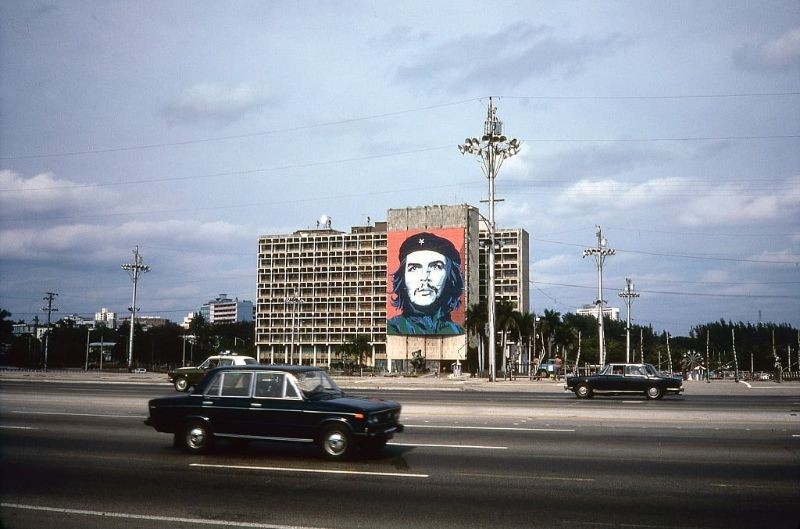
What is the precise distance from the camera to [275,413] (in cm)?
1234

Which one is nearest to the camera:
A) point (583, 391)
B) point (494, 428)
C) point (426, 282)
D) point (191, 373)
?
point (494, 428)

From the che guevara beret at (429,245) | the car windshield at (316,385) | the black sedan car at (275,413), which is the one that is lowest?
the black sedan car at (275,413)

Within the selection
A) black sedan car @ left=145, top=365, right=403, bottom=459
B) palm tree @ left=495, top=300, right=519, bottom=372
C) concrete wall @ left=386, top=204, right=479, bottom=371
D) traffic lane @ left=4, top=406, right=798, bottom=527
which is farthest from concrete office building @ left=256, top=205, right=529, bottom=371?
black sedan car @ left=145, top=365, right=403, bottom=459

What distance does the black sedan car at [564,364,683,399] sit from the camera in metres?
28.5

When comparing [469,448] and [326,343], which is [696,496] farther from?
[326,343]

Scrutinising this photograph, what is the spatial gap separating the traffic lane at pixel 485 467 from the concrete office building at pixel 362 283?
374 feet

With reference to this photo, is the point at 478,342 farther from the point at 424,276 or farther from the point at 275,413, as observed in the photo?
the point at 275,413

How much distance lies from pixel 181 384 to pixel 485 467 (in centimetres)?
2631

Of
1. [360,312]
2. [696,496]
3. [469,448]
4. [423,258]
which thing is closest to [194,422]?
[469,448]

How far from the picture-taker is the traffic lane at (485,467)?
947cm

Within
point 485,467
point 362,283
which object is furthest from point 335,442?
point 362,283

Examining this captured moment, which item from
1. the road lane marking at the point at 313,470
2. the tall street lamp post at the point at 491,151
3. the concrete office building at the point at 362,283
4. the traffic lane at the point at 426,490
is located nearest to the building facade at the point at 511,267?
the concrete office building at the point at 362,283

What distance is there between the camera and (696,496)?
918 cm

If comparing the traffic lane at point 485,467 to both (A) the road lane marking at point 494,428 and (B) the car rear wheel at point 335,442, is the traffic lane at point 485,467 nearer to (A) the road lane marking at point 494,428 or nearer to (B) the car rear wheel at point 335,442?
(B) the car rear wheel at point 335,442
